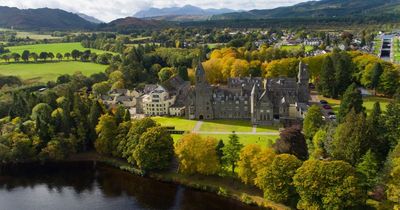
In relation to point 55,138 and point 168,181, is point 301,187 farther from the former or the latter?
point 55,138

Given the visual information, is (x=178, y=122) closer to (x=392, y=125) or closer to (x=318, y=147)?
(x=318, y=147)

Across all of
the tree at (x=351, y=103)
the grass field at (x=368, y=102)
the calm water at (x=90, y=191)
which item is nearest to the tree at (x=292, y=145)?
the calm water at (x=90, y=191)

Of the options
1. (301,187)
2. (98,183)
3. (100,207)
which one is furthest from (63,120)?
(301,187)

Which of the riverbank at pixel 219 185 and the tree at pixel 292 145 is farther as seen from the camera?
the tree at pixel 292 145

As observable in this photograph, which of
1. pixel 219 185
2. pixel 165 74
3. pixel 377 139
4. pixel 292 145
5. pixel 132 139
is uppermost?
pixel 165 74

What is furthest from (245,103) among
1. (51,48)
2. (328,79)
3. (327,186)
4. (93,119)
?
(51,48)

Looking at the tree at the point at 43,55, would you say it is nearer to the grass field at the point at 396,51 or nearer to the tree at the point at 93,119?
the tree at the point at 93,119
